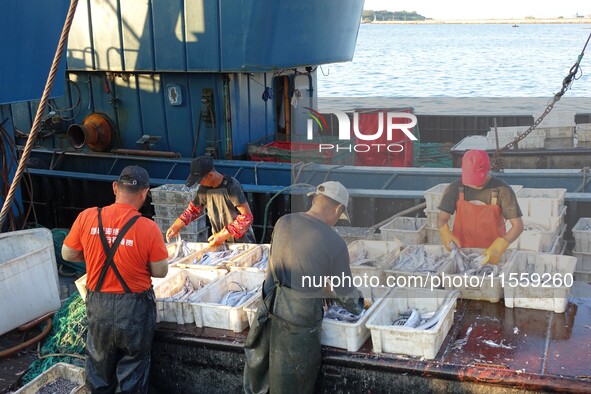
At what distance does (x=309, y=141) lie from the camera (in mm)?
11547

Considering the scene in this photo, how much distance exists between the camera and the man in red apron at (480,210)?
5691mm

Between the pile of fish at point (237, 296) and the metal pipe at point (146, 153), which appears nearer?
the pile of fish at point (237, 296)

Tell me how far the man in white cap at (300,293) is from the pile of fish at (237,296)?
0.70 m

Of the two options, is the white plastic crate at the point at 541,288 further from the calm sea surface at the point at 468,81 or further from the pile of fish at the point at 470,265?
the calm sea surface at the point at 468,81

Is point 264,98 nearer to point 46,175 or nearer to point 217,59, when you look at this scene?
point 217,59

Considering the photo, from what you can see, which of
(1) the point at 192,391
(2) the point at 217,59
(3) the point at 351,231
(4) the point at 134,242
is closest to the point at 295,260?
(4) the point at 134,242

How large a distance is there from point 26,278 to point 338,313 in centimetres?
291

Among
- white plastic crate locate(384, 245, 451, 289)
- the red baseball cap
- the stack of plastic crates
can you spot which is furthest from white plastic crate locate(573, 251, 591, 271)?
the stack of plastic crates

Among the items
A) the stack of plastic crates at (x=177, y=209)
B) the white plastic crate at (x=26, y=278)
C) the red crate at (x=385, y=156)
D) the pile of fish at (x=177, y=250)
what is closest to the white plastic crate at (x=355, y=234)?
the pile of fish at (x=177, y=250)

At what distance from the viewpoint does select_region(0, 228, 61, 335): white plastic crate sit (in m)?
5.65

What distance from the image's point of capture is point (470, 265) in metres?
5.57

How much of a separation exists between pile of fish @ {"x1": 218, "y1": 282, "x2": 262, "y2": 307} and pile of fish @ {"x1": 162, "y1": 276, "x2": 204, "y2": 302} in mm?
250

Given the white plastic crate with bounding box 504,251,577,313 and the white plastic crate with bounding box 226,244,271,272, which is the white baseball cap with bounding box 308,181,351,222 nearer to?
the white plastic crate with bounding box 226,244,271,272

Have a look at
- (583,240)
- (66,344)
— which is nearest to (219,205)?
(66,344)
